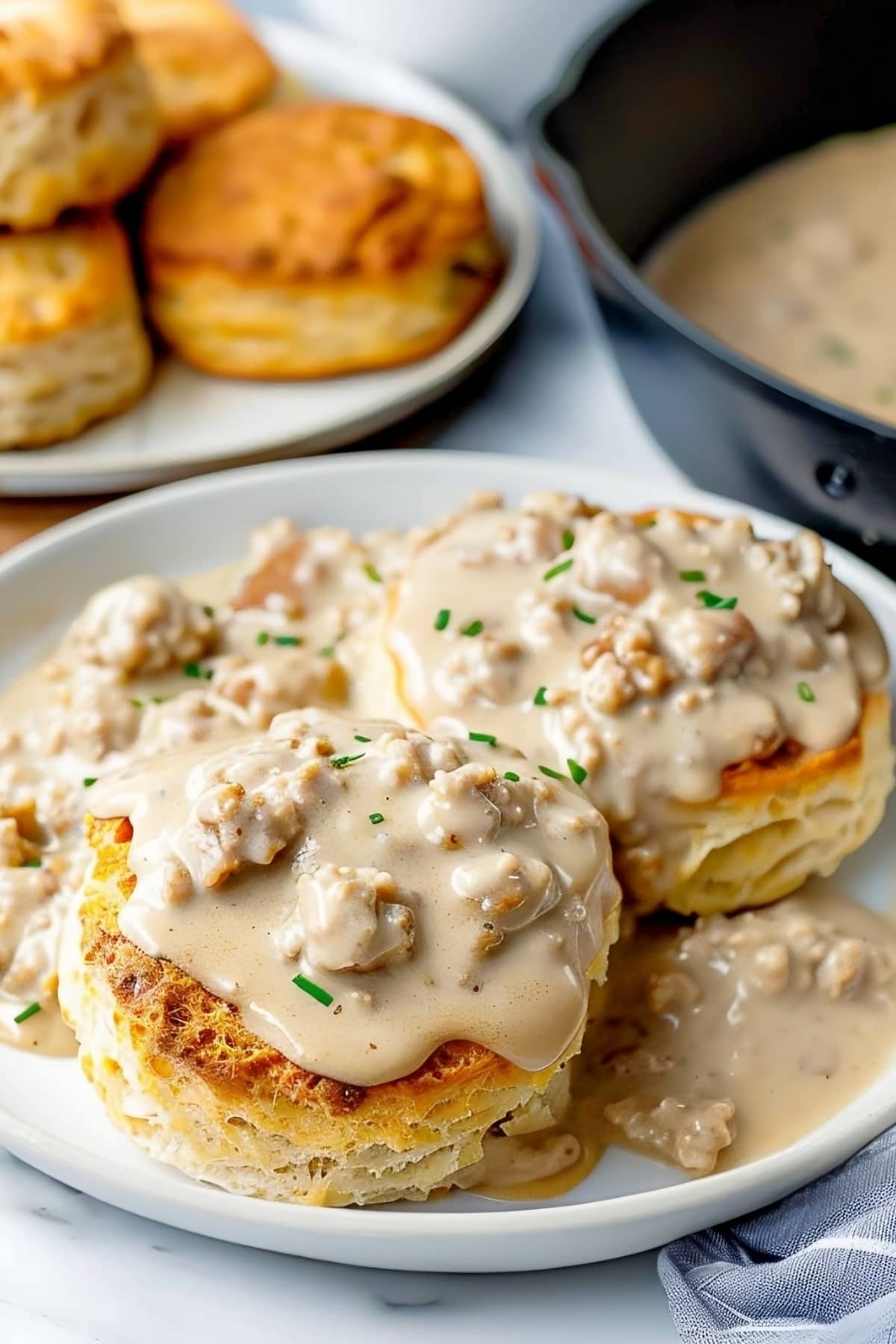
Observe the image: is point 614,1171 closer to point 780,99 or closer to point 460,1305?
point 460,1305

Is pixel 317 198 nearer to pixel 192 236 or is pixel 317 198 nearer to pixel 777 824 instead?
pixel 192 236

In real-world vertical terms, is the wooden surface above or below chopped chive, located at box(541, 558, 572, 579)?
below

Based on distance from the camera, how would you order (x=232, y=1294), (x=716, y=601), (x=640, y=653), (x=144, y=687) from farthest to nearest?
(x=144, y=687)
(x=716, y=601)
(x=640, y=653)
(x=232, y=1294)

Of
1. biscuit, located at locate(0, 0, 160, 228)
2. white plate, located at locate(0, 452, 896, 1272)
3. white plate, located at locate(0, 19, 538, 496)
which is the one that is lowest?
white plate, located at locate(0, 19, 538, 496)

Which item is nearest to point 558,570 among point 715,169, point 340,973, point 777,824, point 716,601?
point 716,601

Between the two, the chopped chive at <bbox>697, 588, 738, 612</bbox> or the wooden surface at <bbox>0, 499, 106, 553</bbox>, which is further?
the wooden surface at <bbox>0, 499, 106, 553</bbox>

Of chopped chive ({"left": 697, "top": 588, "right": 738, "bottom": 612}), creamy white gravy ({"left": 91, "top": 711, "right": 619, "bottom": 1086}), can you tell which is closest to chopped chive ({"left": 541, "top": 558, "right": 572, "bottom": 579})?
chopped chive ({"left": 697, "top": 588, "right": 738, "bottom": 612})

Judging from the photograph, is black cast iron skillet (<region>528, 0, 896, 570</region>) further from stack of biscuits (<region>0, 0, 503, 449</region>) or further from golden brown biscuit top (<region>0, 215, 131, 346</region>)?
golden brown biscuit top (<region>0, 215, 131, 346</region>)
